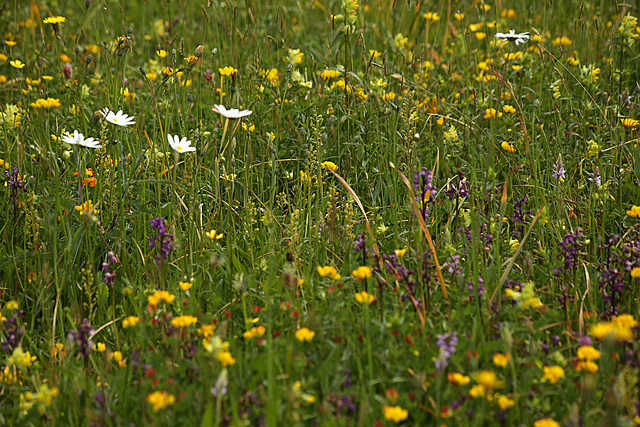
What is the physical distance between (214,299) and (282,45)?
6.10 ft

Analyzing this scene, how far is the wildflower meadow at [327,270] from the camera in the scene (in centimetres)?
157

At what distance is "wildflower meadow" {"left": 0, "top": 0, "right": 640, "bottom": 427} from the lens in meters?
1.57

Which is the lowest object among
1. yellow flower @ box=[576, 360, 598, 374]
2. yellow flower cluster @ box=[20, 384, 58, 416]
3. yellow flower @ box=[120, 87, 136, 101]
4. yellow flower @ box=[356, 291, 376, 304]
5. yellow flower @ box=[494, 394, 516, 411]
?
yellow flower cluster @ box=[20, 384, 58, 416]

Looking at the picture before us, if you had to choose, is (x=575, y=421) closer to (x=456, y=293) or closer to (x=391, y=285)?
(x=456, y=293)

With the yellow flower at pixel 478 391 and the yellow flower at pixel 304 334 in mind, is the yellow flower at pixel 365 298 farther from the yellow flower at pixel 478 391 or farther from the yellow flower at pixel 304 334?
the yellow flower at pixel 478 391

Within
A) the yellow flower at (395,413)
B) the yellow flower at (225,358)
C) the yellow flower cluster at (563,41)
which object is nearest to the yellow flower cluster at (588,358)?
the yellow flower at (395,413)

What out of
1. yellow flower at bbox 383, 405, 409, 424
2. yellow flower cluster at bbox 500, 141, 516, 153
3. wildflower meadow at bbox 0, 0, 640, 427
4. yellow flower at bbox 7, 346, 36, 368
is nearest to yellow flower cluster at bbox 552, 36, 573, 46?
wildflower meadow at bbox 0, 0, 640, 427

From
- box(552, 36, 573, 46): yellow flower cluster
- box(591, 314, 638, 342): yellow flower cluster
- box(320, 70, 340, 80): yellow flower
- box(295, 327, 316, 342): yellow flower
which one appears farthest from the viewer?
box(552, 36, 573, 46): yellow flower cluster

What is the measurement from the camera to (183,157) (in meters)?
2.88

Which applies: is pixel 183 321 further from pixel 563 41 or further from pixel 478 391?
pixel 563 41

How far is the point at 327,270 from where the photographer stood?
6.17ft

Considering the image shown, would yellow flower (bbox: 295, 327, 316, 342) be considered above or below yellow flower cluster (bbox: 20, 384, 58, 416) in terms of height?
above

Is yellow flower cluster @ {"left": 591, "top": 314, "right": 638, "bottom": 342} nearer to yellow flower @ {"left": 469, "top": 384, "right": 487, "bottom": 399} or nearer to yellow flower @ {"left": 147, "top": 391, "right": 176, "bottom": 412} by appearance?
yellow flower @ {"left": 469, "top": 384, "right": 487, "bottom": 399}

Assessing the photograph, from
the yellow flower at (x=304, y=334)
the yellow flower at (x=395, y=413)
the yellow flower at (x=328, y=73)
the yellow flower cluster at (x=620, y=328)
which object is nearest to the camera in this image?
the yellow flower at (x=395, y=413)
